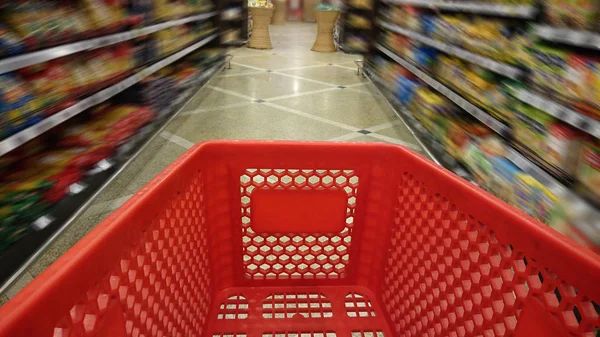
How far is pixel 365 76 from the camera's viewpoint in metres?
5.57

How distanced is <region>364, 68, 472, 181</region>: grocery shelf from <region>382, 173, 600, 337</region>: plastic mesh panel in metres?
1.29

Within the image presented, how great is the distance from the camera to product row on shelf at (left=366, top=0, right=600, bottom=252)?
1.38 metres

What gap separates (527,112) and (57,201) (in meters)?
1.98

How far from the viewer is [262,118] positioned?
3570mm

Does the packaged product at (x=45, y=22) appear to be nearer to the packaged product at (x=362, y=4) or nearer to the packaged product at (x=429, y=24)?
the packaged product at (x=429, y=24)

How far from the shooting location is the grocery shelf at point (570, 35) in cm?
127

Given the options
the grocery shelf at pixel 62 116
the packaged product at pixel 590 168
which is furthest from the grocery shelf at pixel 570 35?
the grocery shelf at pixel 62 116

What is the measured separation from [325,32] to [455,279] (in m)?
7.68

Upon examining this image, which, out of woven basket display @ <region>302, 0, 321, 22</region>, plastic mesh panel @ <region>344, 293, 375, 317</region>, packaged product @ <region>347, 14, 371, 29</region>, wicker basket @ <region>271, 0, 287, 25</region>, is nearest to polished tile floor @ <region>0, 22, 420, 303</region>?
packaged product @ <region>347, 14, 371, 29</region>

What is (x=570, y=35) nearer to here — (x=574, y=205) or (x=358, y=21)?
(x=574, y=205)

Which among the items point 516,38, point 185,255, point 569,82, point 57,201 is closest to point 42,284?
point 185,255

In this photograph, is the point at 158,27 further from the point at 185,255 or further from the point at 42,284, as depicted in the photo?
the point at 42,284

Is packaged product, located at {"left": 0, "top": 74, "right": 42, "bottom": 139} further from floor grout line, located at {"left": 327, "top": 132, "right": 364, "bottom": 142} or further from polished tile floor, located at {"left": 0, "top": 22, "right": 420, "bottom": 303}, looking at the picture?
floor grout line, located at {"left": 327, "top": 132, "right": 364, "bottom": 142}

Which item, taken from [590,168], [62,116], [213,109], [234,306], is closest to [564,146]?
[590,168]
